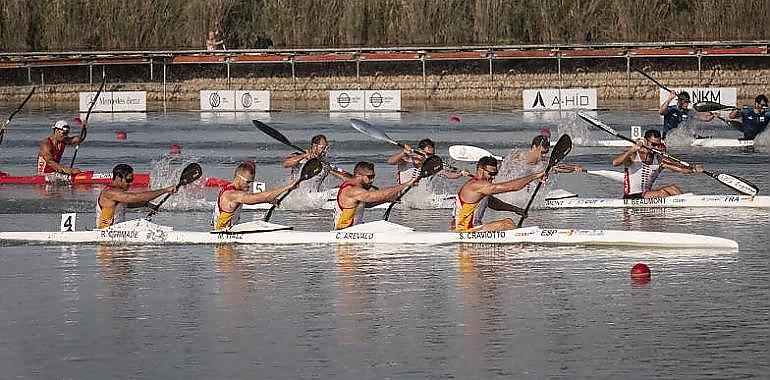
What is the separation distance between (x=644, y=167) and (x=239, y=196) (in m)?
7.16

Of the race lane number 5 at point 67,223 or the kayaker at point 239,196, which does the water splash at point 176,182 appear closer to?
the race lane number 5 at point 67,223

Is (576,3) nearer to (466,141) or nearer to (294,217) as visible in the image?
(466,141)

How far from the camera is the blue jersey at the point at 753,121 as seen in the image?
109 feet

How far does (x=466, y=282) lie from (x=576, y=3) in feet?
120

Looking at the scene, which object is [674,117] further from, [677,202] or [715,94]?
[677,202]

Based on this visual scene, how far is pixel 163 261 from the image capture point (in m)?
19.8

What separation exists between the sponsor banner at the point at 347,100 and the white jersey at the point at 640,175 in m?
22.5

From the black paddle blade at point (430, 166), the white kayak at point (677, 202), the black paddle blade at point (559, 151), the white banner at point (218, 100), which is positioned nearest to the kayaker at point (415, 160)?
the white kayak at point (677, 202)

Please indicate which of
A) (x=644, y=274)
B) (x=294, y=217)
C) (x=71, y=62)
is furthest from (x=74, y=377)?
(x=71, y=62)

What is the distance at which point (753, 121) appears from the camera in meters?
33.4

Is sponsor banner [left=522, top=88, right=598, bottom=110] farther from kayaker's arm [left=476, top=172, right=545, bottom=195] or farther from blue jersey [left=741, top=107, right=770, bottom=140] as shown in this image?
kayaker's arm [left=476, top=172, right=545, bottom=195]

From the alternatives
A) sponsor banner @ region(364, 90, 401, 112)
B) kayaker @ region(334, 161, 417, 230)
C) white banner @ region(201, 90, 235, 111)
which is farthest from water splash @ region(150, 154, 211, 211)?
white banner @ region(201, 90, 235, 111)

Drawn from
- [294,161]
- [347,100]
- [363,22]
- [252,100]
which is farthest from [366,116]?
[294,161]

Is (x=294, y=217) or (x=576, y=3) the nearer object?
(x=294, y=217)
